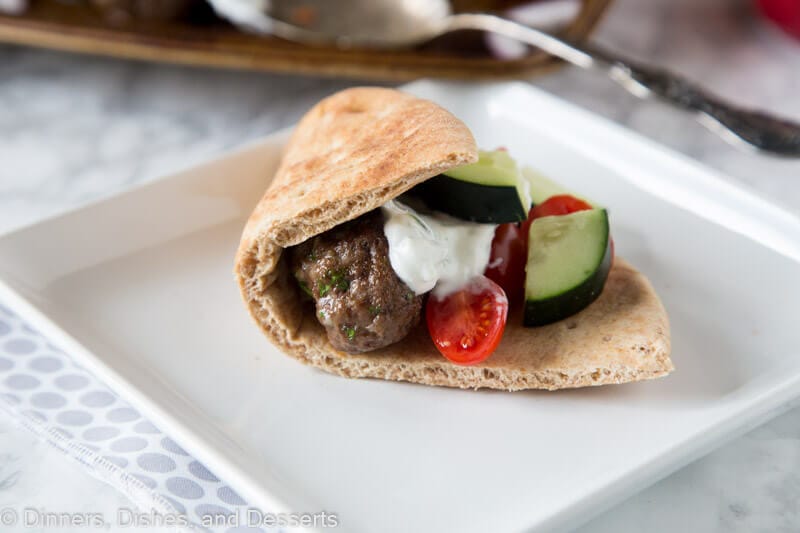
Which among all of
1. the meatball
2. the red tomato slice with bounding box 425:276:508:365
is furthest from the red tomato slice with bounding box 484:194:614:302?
the meatball

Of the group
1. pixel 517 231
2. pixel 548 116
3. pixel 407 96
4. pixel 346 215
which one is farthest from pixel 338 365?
pixel 548 116

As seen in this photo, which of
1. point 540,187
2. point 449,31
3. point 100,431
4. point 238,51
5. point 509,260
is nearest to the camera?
point 100,431

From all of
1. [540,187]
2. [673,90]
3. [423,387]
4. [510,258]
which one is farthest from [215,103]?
[423,387]

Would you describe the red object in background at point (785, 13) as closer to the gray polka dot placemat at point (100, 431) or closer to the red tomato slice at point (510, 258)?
the red tomato slice at point (510, 258)

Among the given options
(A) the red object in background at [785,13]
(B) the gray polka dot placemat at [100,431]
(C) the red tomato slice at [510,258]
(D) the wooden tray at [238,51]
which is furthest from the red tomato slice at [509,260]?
(A) the red object in background at [785,13]

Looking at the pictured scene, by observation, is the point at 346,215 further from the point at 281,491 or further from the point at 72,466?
the point at 72,466

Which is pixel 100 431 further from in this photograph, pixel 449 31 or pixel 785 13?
pixel 785 13

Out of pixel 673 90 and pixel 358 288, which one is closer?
pixel 358 288
